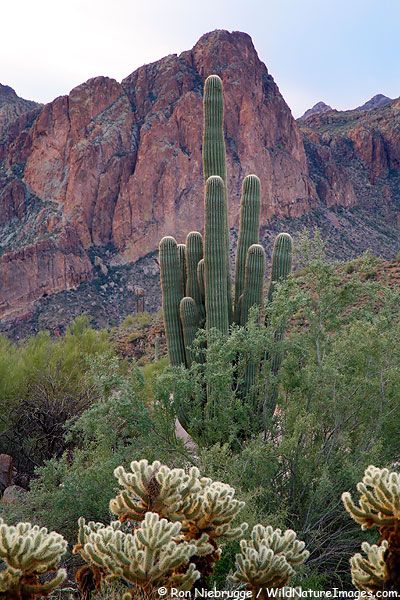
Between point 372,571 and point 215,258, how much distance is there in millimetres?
6056

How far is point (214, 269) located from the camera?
29.0ft

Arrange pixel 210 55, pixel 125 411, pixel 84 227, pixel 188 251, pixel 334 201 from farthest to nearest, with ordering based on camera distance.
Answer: pixel 334 201
pixel 210 55
pixel 84 227
pixel 188 251
pixel 125 411

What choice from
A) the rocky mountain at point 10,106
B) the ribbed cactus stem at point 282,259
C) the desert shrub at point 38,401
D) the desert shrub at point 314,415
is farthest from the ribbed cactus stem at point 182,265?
the rocky mountain at point 10,106

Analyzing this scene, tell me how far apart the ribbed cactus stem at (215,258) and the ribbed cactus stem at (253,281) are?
0.33 m

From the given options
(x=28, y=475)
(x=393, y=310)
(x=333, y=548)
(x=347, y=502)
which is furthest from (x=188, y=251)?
(x=347, y=502)

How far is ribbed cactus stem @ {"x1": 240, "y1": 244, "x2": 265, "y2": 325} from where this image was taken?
897 centimetres

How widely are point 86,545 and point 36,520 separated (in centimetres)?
324

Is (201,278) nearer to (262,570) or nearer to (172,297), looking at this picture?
(172,297)

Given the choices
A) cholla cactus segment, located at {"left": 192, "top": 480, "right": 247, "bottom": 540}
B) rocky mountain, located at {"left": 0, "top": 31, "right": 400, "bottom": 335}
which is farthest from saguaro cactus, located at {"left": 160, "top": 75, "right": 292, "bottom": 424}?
rocky mountain, located at {"left": 0, "top": 31, "right": 400, "bottom": 335}

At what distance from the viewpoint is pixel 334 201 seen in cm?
6319

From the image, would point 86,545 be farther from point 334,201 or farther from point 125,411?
point 334,201

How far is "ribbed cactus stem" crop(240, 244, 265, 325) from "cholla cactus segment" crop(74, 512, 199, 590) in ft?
19.7

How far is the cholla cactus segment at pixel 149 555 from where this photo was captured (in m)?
2.93

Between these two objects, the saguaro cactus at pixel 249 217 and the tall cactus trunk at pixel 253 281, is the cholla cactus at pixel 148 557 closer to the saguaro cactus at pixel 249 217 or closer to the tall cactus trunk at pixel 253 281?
the tall cactus trunk at pixel 253 281
